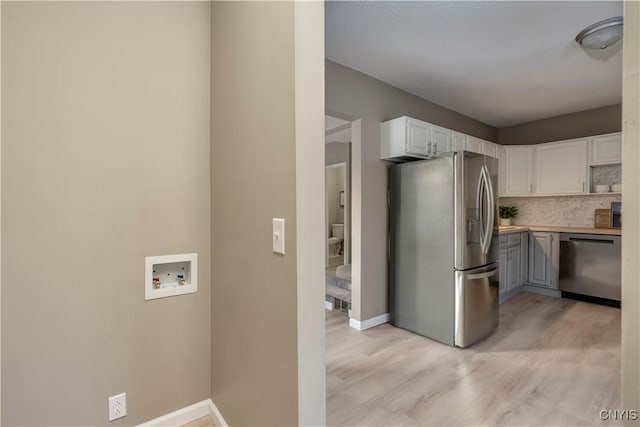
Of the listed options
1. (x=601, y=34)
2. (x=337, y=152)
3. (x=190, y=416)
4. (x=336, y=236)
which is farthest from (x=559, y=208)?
(x=190, y=416)

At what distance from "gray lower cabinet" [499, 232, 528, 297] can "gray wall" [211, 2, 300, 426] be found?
367 centimetres

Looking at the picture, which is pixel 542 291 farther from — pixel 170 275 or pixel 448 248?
pixel 170 275

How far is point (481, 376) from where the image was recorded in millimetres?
2234

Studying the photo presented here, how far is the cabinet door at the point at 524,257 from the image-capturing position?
4.26 metres

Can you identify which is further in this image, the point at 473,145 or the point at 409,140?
the point at 473,145

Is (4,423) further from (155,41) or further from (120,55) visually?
(155,41)

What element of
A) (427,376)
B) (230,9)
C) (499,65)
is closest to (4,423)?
(230,9)

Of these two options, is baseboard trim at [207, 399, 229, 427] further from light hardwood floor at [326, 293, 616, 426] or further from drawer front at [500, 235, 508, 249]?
drawer front at [500, 235, 508, 249]

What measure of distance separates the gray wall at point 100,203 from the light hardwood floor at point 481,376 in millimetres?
1109

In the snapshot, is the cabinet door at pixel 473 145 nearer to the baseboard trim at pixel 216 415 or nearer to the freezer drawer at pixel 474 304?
the freezer drawer at pixel 474 304

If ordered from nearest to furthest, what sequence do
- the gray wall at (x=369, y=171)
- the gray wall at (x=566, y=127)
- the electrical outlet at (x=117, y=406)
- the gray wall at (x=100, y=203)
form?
the gray wall at (x=100, y=203), the electrical outlet at (x=117, y=406), the gray wall at (x=369, y=171), the gray wall at (x=566, y=127)

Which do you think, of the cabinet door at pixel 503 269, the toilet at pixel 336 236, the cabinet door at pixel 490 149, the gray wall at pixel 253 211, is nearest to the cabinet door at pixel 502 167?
the cabinet door at pixel 490 149

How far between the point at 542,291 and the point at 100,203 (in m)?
5.31

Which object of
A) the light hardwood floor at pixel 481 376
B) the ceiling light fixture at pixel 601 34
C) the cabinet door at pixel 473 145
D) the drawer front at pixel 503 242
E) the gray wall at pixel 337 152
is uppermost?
the ceiling light fixture at pixel 601 34
